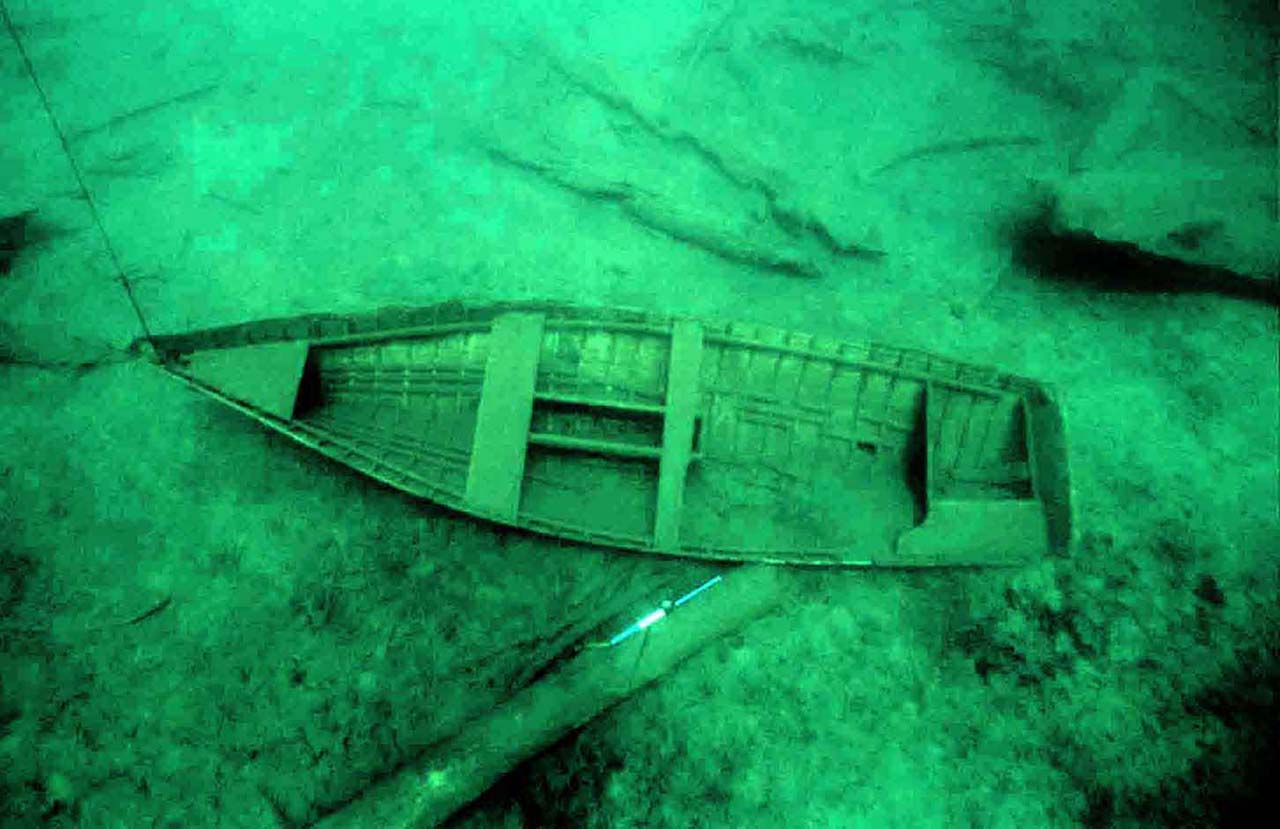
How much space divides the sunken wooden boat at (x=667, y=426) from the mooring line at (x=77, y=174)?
1409 millimetres

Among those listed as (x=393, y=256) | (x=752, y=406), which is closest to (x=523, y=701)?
(x=752, y=406)

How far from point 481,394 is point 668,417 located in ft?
5.27

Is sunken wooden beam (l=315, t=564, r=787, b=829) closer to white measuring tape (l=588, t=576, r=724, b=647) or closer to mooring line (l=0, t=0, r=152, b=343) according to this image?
white measuring tape (l=588, t=576, r=724, b=647)

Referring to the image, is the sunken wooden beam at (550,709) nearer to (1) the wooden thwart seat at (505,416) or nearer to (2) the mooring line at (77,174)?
(1) the wooden thwart seat at (505,416)

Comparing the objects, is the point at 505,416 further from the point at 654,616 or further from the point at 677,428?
the point at 654,616

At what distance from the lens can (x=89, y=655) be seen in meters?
5.11

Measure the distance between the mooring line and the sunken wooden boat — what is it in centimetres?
141

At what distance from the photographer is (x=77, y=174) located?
8.23 m

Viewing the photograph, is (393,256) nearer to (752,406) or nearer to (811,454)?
(752,406)

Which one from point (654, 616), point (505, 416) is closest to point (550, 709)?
point (654, 616)

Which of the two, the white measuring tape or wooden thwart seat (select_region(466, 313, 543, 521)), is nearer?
the white measuring tape

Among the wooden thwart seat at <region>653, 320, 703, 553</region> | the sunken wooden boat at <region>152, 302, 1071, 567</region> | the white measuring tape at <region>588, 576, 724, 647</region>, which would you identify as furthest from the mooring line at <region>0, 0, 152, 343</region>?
the white measuring tape at <region>588, 576, 724, 647</region>

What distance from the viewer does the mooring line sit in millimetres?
7102

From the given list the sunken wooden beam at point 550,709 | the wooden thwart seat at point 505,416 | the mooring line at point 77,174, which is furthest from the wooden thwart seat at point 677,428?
the mooring line at point 77,174
